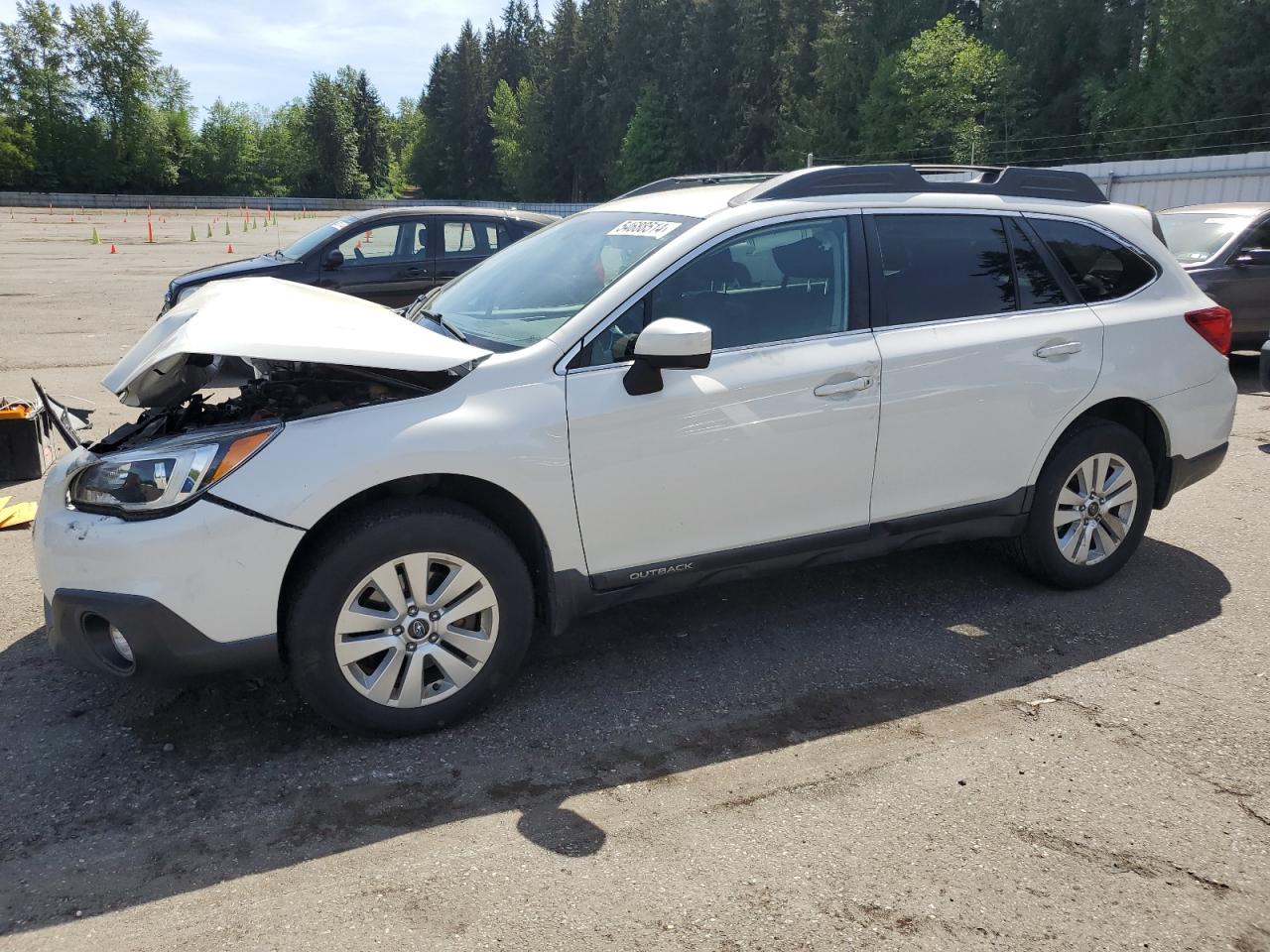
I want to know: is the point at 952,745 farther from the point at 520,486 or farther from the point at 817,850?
the point at 520,486

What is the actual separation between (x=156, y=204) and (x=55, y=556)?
86.0 metres

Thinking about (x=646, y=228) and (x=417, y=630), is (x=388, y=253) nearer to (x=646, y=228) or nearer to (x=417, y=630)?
(x=646, y=228)

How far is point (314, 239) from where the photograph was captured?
11.6 m

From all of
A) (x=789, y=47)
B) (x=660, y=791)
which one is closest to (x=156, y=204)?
(x=789, y=47)

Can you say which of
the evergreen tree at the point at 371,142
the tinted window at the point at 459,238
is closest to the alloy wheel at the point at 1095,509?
the tinted window at the point at 459,238

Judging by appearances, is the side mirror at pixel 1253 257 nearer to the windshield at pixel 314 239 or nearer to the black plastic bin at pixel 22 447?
the windshield at pixel 314 239

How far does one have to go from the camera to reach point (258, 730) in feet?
11.7

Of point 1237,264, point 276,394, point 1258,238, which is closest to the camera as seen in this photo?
point 276,394

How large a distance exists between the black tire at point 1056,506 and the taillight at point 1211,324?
2.03ft

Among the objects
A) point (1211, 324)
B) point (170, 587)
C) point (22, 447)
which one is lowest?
point (22, 447)

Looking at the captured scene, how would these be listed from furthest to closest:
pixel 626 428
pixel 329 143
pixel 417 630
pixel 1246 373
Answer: pixel 329 143 < pixel 1246 373 < pixel 626 428 < pixel 417 630

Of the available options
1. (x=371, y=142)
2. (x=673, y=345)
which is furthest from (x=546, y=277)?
(x=371, y=142)

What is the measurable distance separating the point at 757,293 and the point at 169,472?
7.21 feet

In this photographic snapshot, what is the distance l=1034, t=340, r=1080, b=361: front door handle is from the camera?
4426mm
